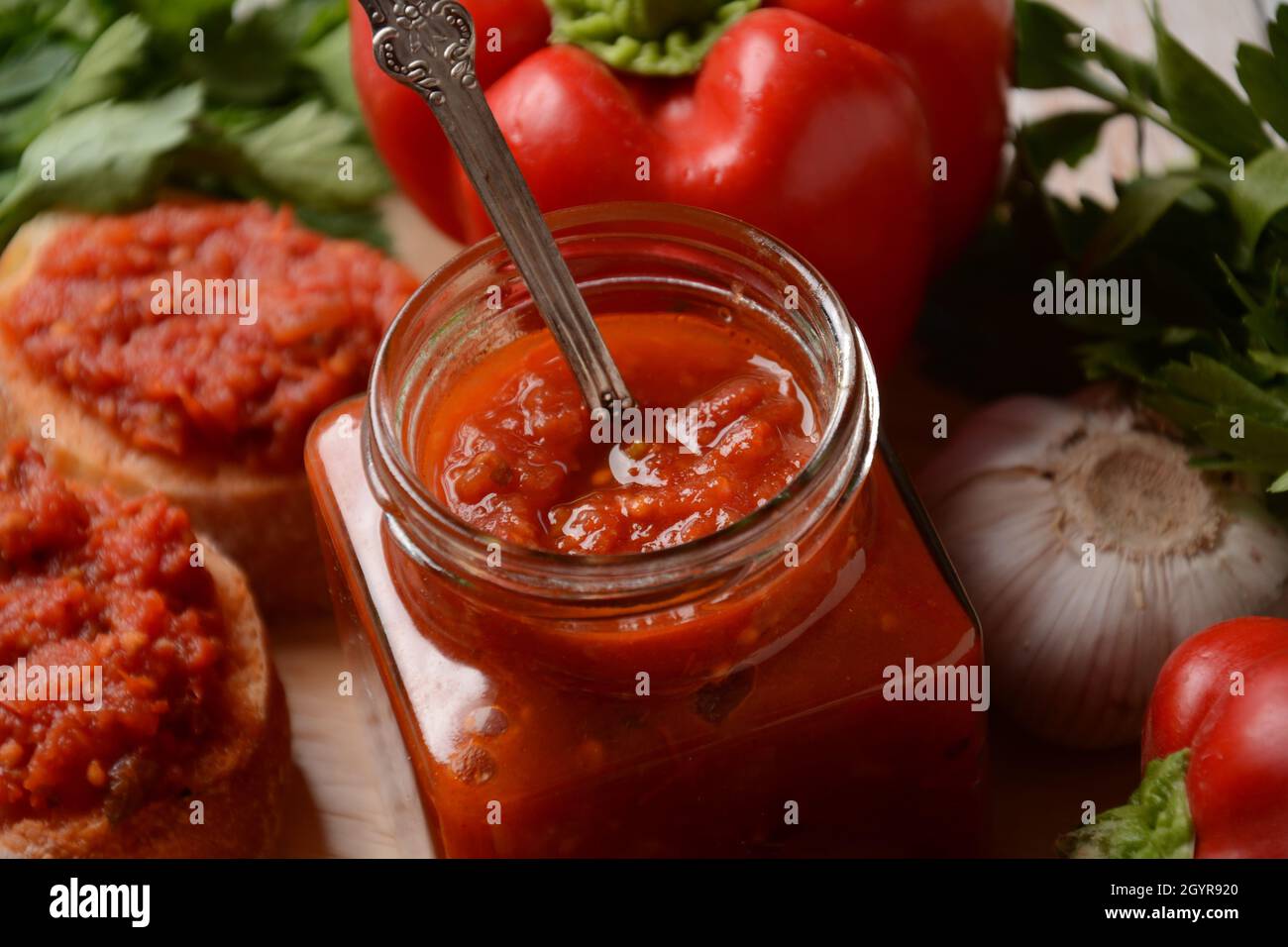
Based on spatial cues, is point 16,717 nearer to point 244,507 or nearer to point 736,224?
point 244,507

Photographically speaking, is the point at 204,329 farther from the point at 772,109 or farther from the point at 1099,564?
the point at 1099,564

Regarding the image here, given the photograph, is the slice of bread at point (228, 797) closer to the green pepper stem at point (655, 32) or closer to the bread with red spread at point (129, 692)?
the bread with red spread at point (129, 692)

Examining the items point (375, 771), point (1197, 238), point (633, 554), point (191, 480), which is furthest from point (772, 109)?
point (375, 771)

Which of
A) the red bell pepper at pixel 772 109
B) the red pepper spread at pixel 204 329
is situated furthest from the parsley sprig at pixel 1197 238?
the red pepper spread at pixel 204 329

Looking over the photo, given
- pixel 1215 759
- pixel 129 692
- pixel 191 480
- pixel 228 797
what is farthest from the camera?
pixel 191 480

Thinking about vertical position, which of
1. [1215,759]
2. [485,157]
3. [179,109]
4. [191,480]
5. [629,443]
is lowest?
[1215,759]
